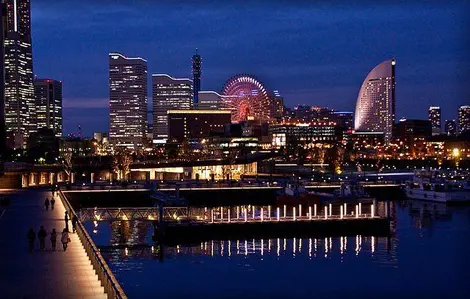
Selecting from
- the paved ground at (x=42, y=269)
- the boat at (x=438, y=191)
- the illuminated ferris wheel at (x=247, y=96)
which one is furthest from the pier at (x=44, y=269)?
the illuminated ferris wheel at (x=247, y=96)

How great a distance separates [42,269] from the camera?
21.0 m

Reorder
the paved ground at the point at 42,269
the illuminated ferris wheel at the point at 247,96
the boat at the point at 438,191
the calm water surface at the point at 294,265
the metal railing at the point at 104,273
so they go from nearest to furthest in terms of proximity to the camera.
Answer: the metal railing at the point at 104,273 → the paved ground at the point at 42,269 → the calm water surface at the point at 294,265 → the boat at the point at 438,191 → the illuminated ferris wheel at the point at 247,96

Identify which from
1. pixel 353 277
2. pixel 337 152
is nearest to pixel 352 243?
pixel 353 277

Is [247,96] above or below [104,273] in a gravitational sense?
above

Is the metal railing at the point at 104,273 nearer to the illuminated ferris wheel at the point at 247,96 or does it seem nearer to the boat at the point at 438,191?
the boat at the point at 438,191

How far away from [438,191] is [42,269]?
52786mm

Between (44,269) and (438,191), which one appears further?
(438,191)

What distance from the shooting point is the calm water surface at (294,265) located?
28.7 m

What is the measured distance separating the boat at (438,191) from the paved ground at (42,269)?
1696 inches

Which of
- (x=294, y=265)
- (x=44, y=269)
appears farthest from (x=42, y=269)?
(x=294, y=265)

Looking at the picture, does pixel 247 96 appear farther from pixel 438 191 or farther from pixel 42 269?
pixel 42 269

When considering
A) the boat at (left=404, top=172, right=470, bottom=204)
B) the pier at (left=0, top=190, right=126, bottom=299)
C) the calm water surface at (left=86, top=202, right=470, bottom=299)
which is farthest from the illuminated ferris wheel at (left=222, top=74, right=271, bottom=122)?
the pier at (left=0, top=190, right=126, bottom=299)

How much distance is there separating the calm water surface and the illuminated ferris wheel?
113572 millimetres

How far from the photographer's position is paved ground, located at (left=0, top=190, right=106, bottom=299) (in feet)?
58.9
